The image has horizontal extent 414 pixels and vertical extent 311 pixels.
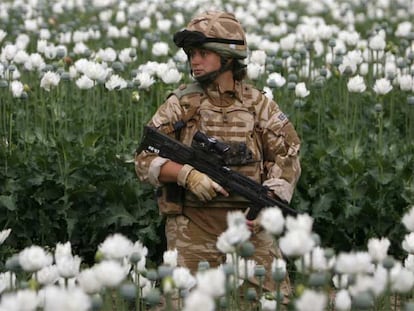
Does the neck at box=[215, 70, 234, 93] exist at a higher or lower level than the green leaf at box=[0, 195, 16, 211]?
higher

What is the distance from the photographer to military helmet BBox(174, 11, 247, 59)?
5402 mm

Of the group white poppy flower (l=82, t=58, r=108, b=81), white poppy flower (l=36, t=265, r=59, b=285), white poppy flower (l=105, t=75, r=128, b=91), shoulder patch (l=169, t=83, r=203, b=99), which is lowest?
white poppy flower (l=36, t=265, r=59, b=285)

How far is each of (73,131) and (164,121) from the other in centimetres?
215

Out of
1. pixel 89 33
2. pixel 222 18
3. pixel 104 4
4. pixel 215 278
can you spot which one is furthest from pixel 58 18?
pixel 215 278

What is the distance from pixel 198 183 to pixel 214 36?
75cm

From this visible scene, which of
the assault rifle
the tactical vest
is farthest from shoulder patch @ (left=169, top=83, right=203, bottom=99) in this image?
the assault rifle

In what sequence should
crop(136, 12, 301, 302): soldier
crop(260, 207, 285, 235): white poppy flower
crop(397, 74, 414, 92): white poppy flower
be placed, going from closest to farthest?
crop(260, 207, 285, 235): white poppy flower → crop(136, 12, 301, 302): soldier → crop(397, 74, 414, 92): white poppy flower

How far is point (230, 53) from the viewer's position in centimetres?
545

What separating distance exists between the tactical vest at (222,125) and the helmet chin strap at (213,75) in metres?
0.05

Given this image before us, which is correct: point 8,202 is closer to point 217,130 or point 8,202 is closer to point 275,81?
point 217,130

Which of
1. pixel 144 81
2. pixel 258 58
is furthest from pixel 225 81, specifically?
pixel 258 58

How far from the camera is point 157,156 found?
210 inches

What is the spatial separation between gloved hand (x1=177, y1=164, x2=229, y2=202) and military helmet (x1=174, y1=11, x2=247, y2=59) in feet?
2.01

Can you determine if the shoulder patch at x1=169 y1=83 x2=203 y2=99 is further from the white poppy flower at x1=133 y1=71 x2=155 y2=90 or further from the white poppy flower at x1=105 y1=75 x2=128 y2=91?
the white poppy flower at x1=105 y1=75 x2=128 y2=91
